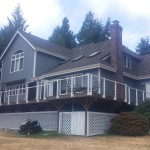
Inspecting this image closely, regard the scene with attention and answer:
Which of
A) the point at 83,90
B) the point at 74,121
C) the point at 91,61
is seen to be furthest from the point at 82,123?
the point at 91,61

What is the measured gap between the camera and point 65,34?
65375mm

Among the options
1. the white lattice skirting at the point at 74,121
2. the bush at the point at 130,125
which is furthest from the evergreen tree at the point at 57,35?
the bush at the point at 130,125

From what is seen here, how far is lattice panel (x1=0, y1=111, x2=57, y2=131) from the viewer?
25875 millimetres

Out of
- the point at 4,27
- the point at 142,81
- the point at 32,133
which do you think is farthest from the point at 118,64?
the point at 4,27

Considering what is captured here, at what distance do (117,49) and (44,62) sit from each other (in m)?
8.23

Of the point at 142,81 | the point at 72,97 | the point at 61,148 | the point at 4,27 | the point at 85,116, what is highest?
the point at 4,27

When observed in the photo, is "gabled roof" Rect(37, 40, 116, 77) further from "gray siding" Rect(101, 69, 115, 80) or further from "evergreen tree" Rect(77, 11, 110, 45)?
"evergreen tree" Rect(77, 11, 110, 45)

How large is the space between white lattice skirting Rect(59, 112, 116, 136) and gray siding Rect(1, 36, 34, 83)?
862 centimetres

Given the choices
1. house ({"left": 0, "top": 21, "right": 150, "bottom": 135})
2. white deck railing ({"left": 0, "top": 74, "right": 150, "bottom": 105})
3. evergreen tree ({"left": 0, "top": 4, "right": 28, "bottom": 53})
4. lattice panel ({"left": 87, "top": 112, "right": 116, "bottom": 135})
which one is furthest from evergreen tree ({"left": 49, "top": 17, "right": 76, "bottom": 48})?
lattice panel ({"left": 87, "top": 112, "right": 116, "bottom": 135})

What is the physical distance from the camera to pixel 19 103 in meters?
28.7

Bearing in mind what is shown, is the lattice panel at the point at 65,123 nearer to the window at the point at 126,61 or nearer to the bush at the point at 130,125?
the bush at the point at 130,125

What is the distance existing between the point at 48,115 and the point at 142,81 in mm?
10342

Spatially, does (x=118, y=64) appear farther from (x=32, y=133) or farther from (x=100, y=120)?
(x=32, y=133)

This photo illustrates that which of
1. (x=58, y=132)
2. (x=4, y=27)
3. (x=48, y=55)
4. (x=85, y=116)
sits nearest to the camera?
(x=85, y=116)
